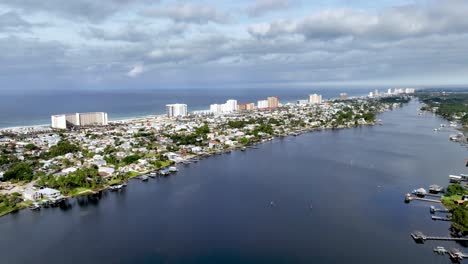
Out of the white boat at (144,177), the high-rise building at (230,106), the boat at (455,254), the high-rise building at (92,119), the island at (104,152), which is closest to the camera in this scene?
the boat at (455,254)

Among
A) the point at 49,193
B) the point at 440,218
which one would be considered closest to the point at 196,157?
the point at 49,193

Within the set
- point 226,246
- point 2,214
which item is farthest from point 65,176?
point 226,246

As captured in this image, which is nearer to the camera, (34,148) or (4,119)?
(34,148)

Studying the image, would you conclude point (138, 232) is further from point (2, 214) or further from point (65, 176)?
point (65, 176)

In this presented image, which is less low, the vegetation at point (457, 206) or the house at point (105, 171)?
the house at point (105, 171)

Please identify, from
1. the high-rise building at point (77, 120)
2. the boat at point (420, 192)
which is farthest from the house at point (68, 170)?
the high-rise building at point (77, 120)

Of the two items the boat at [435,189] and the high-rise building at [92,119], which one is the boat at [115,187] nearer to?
the boat at [435,189]

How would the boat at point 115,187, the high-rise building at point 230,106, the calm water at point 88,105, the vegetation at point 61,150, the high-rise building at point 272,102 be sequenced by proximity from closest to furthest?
the boat at point 115,187 → the vegetation at point 61,150 → the calm water at point 88,105 → the high-rise building at point 230,106 → the high-rise building at point 272,102
